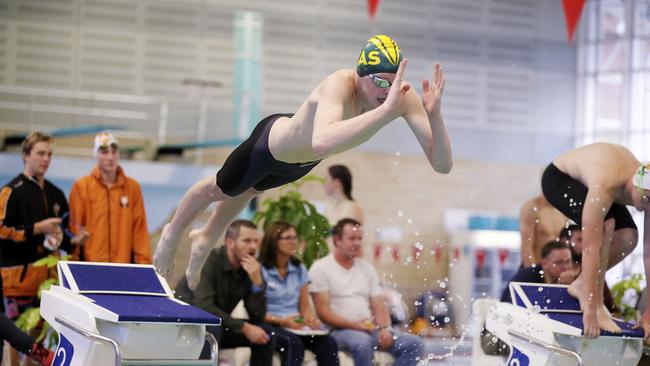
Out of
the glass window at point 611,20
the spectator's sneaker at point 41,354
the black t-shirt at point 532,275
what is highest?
the glass window at point 611,20

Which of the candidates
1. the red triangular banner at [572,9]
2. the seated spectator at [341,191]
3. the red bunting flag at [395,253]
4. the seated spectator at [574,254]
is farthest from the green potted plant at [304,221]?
the red bunting flag at [395,253]

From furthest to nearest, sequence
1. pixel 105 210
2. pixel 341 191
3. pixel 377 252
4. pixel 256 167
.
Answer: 1. pixel 377 252
2. pixel 341 191
3. pixel 105 210
4. pixel 256 167

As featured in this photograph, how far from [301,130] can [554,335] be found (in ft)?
6.08

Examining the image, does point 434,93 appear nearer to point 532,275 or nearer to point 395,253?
point 532,275

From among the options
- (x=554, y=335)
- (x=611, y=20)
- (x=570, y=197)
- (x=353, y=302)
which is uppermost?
(x=611, y=20)

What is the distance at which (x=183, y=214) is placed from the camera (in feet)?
16.0

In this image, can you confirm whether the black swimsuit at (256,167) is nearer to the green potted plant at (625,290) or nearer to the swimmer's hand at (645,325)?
the swimmer's hand at (645,325)

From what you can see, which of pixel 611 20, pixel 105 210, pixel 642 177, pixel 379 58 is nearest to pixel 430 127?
pixel 379 58

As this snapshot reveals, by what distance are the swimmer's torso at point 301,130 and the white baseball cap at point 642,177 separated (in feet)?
5.17

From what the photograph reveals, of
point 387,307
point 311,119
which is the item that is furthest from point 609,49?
point 311,119

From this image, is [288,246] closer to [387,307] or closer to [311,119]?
[387,307]

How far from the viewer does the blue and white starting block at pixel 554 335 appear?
16.0ft

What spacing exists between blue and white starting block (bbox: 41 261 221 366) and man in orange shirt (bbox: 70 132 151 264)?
1.24 m

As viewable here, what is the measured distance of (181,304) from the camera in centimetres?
453
